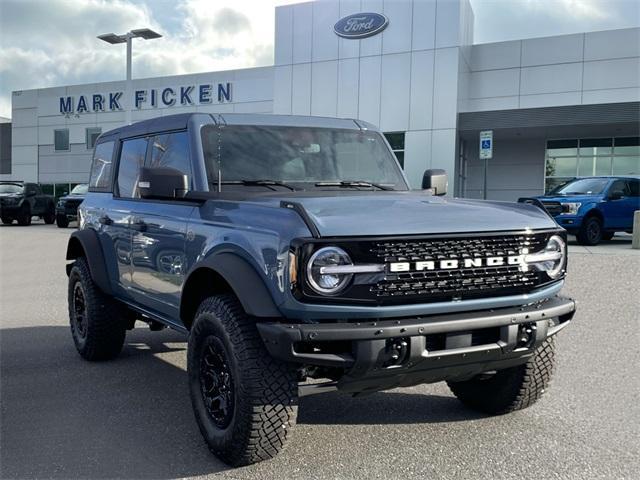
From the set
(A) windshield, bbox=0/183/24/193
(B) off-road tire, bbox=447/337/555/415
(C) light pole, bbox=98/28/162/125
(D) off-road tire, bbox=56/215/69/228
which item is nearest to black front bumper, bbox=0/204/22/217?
(A) windshield, bbox=0/183/24/193

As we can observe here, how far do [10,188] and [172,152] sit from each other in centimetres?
2366

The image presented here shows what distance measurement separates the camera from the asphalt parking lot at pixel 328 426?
336 cm

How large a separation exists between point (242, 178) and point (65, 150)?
39043 millimetres

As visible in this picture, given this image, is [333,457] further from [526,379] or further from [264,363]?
[526,379]

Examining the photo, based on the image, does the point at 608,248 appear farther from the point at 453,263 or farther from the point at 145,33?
the point at 145,33

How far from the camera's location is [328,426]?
13.0 ft

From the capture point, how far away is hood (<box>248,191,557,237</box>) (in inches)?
118

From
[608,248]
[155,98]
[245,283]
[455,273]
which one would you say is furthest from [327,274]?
[155,98]

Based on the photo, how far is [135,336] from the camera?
6.57 m

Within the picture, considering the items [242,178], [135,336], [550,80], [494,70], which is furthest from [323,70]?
[242,178]

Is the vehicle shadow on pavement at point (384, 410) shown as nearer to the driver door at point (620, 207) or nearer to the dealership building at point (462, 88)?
the driver door at point (620, 207)

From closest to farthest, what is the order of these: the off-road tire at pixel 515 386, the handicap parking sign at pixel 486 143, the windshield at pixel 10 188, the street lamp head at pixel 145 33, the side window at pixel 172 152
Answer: the off-road tire at pixel 515 386
the side window at pixel 172 152
the handicap parking sign at pixel 486 143
the street lamp head at pixel 145 33
the windshield at pixel 10 188

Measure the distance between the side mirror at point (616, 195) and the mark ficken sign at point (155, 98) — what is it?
22211 mm

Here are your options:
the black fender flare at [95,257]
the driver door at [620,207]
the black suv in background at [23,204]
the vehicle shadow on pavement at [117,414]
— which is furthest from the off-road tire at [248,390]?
the black suv in background at [23,204]
